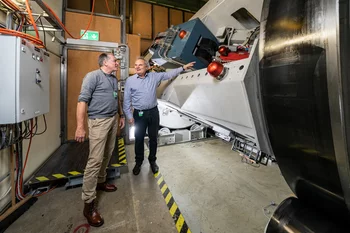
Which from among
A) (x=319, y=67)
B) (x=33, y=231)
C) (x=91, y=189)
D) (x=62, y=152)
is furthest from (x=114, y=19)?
(x=319, y=67)

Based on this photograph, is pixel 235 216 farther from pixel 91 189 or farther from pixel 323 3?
pixel 323 3

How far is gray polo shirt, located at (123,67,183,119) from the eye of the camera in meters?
2.04

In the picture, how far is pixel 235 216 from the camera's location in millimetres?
1526

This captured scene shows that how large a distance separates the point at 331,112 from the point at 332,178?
167 mm

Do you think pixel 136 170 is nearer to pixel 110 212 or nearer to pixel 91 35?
pixel 110 212

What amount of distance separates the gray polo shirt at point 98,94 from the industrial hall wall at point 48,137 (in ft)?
2.94

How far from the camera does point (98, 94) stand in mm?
1515

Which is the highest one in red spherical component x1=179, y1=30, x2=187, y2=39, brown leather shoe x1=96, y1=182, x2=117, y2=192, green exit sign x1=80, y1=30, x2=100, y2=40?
green exit sign x1=80, y1=30, x2=100, y2=40

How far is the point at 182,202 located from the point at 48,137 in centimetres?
216

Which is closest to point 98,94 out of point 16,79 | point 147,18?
point 16,79

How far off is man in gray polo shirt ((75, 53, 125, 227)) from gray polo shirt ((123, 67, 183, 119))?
43cm

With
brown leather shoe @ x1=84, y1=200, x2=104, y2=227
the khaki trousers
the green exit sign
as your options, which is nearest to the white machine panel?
the khaki trousers

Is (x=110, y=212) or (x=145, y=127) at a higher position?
(x=145, y=127)

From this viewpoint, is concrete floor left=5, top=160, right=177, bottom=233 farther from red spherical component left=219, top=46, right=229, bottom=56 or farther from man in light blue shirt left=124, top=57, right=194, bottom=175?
red spherical component left=219, top=46, right=229, bottom=56
